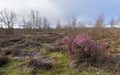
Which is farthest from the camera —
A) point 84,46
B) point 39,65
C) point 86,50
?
point 84,46

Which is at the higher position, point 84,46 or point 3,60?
point 84,46

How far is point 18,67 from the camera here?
55.2 feet

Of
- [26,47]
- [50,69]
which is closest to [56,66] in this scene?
[50,69]

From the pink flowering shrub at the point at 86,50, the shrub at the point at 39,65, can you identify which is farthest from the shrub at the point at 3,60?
the pink flowering shrub at the point at 86,50

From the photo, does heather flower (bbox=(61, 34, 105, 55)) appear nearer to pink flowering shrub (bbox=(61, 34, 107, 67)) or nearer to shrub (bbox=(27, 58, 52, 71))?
pink flowering shrub (bbox=(61, 34, 107, 67))

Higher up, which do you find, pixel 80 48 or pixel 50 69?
pixel 80 48

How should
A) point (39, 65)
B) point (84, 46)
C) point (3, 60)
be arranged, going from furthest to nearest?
point (3, 60) → point (84, 46) → point (39, 65)

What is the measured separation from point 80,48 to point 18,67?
4.39 meters

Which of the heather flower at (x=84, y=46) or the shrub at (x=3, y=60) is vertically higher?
the heather flower at (x=84, y=46)

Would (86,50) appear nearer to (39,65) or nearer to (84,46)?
(84,46)

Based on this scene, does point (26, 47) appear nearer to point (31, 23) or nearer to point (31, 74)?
point (31, 74)

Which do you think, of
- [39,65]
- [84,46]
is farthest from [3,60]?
[84,46]

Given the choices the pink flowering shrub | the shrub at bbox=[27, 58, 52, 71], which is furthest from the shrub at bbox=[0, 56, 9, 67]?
the pink flowering shrub

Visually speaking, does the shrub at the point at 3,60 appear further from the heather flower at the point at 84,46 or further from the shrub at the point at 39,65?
the heather flower at the point at 84,46
